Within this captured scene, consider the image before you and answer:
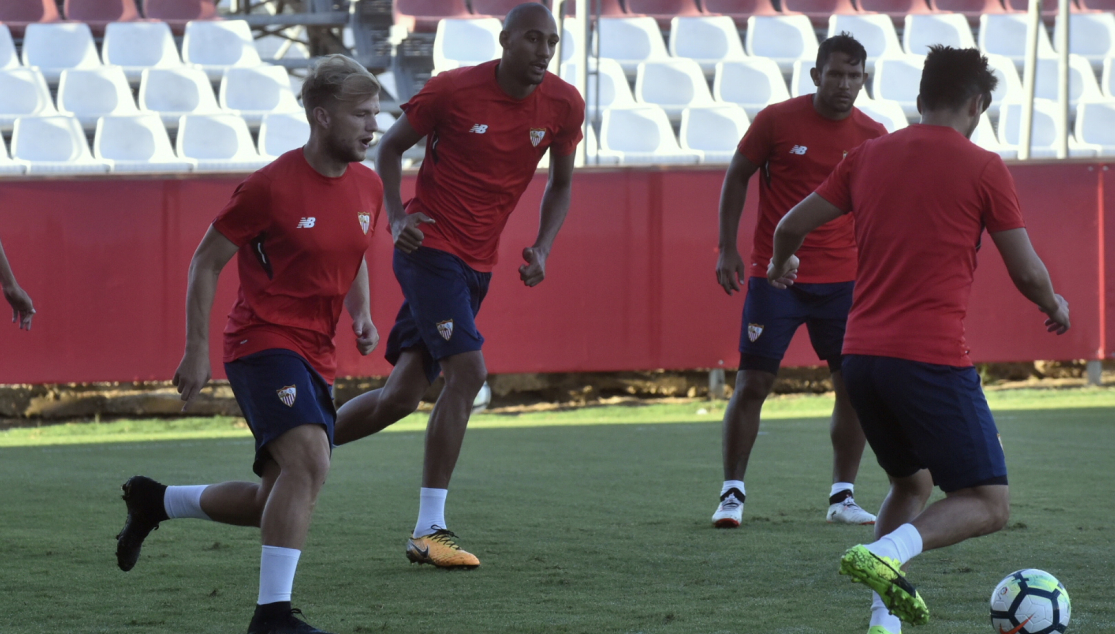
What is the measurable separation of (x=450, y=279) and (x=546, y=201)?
691 millimetres

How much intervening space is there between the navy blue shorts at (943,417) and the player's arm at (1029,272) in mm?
253

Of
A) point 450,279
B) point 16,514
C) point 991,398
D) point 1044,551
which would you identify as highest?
point 450,279

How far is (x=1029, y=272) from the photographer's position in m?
3.34

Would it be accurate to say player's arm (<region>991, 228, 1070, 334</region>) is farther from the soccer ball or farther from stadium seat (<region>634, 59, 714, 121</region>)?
stadium seat (<region>634, 59, 714, 121</region>)

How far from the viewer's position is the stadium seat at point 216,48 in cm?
1603

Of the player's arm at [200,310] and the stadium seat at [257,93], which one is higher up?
the player's arm at [200,310]

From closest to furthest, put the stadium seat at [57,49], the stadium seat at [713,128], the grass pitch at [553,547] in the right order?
the grass pitch at [553,547]
the stadium seat at [713,128]
the stadium seat at [57,49]

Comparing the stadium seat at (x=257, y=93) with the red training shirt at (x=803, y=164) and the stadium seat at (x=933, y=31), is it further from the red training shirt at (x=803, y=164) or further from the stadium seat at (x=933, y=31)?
the red training shirt at (x=803, y=164)

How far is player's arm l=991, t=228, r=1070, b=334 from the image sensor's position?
132 inches

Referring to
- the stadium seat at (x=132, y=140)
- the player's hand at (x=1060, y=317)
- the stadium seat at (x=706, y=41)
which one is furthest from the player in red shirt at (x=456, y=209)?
the stadium seat at (x=706, y=41)

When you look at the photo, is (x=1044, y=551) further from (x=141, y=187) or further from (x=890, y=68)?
(x=890, y=68)

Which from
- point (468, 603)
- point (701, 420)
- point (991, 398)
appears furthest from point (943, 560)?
point (991, 398)

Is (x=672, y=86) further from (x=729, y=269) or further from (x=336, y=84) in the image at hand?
(x=336, y=84)

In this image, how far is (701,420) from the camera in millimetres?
10852
